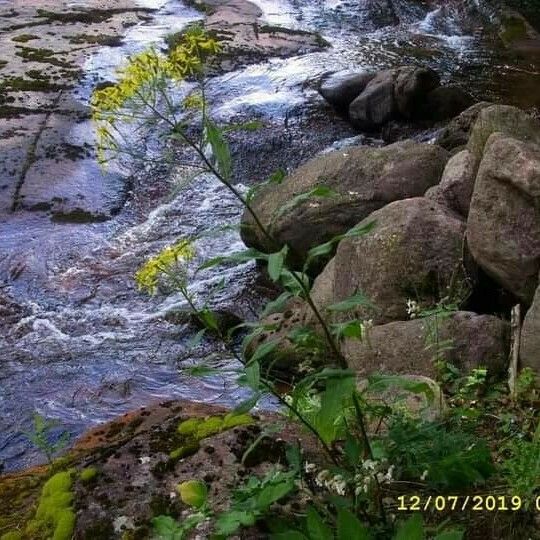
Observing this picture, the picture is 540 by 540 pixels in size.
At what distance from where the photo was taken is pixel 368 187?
263 inches

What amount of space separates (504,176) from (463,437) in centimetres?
221

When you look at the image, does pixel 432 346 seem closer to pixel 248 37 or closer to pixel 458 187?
pixel 458 187

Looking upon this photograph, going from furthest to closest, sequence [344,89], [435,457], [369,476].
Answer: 1. [344,89]
2. [435,457]
3. [369,476]

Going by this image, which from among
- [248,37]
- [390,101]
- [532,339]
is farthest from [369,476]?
[248,37]

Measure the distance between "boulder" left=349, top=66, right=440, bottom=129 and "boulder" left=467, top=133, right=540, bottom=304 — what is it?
5.70 m

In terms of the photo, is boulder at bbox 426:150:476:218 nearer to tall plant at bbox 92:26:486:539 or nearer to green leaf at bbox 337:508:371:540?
tall plant at bbox 92:26:486:539

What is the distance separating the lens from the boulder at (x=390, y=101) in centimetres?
998

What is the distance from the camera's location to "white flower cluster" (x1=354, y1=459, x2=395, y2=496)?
2.13 metres

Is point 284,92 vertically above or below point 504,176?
below

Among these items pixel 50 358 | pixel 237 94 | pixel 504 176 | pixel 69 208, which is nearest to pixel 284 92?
pixel 237 94

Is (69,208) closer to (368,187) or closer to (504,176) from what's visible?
(368,187)

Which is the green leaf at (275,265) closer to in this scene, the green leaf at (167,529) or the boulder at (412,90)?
the green leaf at (167,529)
